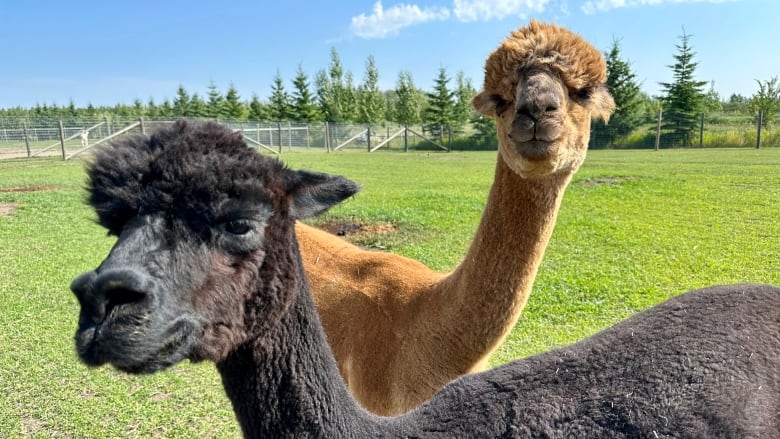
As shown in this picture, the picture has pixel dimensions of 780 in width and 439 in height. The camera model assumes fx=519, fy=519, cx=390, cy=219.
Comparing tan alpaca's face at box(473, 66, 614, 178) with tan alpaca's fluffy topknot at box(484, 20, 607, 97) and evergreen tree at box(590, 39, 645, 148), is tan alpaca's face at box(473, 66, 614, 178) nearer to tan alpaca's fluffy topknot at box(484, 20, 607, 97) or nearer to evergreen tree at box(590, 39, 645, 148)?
tan alpaca's fluffy topknot at box(484, 20, 607, 97)

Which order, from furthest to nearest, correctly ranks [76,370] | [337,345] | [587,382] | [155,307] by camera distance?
[76,370]
[337,345]
[587,382]
[155,307]

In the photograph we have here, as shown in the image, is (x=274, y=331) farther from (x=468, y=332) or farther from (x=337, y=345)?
(x=337, y=345)

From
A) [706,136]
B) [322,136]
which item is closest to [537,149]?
[706,136]

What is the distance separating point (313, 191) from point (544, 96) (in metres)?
1.52

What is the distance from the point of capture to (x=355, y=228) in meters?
10.1

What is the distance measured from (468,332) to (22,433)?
3442mm

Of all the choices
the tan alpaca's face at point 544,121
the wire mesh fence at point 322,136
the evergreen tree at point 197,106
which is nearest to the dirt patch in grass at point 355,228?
the tan alpaca's face at point 544,121

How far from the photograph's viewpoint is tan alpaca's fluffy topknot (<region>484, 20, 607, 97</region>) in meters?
2.95

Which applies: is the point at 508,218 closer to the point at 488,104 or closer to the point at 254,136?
the point at 488,104

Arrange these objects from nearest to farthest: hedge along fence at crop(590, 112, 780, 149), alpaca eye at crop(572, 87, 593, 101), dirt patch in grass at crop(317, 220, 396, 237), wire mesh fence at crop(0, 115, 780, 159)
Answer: alpaca eye at crop(572, 87, 593, 101) → dirt patch in grass at crop(317, 220, 396, 237) → hedge along fence at crop(590, 112, 780, 149) → wire mesh fence at crop(0, 115, 780, 159)

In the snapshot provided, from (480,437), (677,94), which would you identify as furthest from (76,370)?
(677,94)

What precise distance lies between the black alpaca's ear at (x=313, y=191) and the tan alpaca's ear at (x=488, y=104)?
5.44 ft

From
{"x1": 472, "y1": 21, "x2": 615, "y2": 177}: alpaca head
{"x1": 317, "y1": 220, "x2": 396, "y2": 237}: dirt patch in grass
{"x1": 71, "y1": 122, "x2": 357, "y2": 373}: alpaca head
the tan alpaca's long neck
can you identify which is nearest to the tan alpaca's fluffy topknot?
{"x1": 472, "y1": 21, "x2": 615, "y2": 177}: alpaca head

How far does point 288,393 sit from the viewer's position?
1.75m
